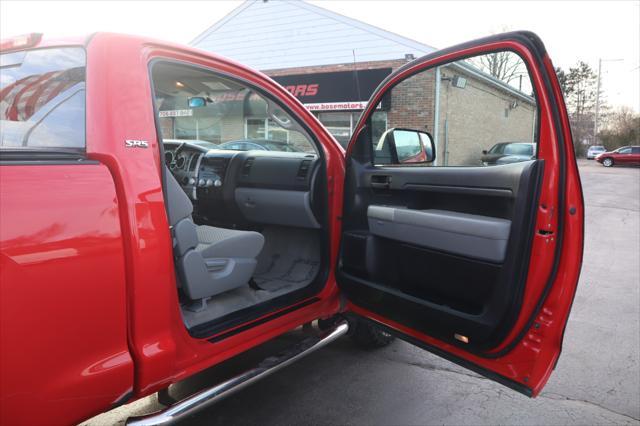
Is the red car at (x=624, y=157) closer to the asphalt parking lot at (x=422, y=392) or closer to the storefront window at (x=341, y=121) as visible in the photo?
the storefront window at (x=341, y=121)

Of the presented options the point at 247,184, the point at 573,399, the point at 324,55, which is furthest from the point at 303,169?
the point at 324,55

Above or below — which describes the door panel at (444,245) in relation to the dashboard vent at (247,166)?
below

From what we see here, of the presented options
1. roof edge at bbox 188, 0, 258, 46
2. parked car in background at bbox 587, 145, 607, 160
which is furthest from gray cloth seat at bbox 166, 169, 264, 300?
parked car in background at bbox 587, 145, 607, 160

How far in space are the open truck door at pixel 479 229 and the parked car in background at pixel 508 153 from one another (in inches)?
0.4

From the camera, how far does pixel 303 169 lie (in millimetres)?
3037

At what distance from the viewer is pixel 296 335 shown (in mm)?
3520

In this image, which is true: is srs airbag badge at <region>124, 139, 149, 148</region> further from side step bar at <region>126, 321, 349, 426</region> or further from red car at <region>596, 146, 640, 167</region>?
red car at <region>596, 146, 640, 167</region>

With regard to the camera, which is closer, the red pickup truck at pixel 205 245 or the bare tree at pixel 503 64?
the red pickup truck at pixel 205 245

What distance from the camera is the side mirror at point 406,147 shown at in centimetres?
282

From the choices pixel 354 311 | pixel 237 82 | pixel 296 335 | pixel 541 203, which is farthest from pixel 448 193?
pixel 296 335

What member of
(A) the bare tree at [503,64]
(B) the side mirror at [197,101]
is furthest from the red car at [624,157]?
(B) the side mirror at [197,101]

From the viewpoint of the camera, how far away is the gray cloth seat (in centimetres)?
212

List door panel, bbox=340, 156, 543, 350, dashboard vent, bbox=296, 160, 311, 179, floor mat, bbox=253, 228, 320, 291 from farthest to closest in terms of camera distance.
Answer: floor mat, bbox=253, 228, 320, 291
dashboard vent, bbox=296, 160, 311, 179
door panel, bbox=340, 156, 543, 350

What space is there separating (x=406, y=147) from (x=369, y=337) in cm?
139
